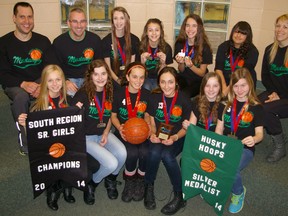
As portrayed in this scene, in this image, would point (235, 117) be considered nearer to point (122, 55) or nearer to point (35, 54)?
point (122, 55)

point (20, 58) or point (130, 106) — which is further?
point (20, 58)

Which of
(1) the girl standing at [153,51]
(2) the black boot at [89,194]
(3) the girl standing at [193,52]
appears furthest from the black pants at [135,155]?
(3) the girl standing at [193,52]

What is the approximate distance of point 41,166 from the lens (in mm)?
2986

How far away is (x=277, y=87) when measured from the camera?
4.03m

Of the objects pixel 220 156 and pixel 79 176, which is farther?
pixel 79 176

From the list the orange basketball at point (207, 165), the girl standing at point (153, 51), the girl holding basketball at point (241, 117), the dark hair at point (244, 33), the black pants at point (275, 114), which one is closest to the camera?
the orange basketball at point (207, 165)

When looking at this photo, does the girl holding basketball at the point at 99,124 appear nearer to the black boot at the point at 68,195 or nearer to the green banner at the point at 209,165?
the black boot at the point at 68,195

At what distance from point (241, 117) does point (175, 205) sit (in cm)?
116

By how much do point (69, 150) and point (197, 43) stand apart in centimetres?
237

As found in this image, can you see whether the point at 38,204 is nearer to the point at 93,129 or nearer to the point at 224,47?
the point at 93,129

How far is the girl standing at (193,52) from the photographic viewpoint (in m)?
4.17


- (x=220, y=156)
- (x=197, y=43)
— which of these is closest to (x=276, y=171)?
(x=220, y=156)

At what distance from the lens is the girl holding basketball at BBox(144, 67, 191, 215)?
3.20 m

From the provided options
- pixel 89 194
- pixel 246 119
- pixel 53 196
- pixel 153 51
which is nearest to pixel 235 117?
pixel 246 119
